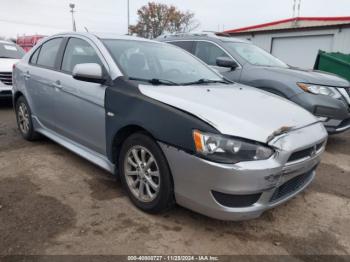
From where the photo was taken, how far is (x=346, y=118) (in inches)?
191

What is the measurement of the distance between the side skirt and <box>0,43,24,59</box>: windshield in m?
4.71

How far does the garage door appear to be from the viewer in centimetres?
1569

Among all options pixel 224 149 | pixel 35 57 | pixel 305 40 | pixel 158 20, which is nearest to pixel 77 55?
pixel 35 57

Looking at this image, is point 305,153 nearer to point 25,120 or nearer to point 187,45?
point 25,120

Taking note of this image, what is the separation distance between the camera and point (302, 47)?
53.8 feet

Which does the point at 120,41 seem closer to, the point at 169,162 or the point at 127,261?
the point at 169,162

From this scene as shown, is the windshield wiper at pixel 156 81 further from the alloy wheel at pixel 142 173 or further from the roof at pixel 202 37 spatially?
the roof at pixel 202 37

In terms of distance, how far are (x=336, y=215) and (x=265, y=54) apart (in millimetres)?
3879

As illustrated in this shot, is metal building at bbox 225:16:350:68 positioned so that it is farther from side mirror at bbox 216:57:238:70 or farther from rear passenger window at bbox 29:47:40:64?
rear passenger window at bbox 29:47:40:64

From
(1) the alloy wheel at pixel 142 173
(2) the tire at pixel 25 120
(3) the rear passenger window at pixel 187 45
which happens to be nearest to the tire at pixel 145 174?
(1) the alloy wheel at pixel 142 173

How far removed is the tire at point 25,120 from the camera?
4.73 metres

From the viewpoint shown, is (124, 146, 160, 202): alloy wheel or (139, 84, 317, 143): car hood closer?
(139, 84, 317, 143): car hood

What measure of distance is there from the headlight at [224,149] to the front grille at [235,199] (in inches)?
10.9

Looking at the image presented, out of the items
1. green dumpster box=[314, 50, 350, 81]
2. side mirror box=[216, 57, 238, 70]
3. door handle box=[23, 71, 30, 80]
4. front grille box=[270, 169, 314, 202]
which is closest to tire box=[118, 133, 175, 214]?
front grille box=[270, 169, 314, 202]
